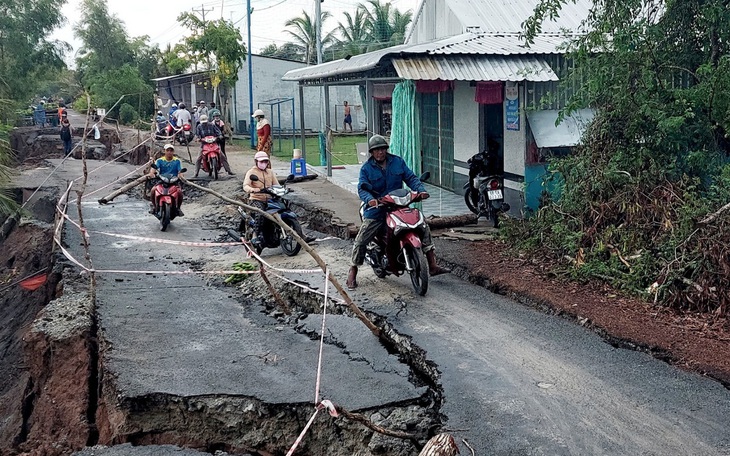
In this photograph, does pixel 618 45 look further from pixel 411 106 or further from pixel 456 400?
pixel 456 400

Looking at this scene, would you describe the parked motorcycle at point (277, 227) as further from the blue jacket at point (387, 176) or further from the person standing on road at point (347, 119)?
the person standing on road at point (347, 119)

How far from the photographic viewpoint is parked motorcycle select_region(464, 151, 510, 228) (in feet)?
37.2

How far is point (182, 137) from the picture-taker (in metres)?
26.7

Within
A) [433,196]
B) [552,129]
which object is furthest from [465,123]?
[552,129]

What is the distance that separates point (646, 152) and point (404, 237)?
296 cm

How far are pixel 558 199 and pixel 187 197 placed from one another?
1039cm

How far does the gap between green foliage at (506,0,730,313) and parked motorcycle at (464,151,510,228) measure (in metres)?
1.70

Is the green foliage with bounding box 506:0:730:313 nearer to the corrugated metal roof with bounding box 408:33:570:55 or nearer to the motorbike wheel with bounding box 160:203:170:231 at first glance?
the corrugated metal roof with bounding box 408:33:570:55

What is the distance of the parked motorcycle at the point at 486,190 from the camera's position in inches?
447

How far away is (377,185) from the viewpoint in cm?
845

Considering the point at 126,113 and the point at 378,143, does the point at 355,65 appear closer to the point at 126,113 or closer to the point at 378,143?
the point at 378,143

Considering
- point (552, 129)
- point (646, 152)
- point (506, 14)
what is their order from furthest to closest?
1. point (506, 14)
2. point (552, 129)
3. point (646, 152)

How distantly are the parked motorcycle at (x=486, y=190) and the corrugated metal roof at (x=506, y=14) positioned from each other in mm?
2724

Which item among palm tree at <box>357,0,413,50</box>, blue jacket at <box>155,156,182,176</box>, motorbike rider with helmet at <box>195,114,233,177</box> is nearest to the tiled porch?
motorbike rider with helmet at <box>195,114,233,177</box>
